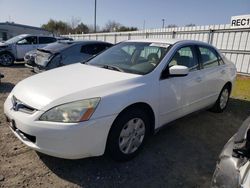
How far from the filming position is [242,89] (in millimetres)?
7824

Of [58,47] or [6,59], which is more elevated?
[58,47]

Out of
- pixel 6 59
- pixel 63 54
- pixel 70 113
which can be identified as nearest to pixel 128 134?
pixel 70 113

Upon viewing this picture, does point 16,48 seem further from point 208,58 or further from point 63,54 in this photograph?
point 208,58

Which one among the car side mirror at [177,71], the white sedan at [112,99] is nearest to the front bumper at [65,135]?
the white sedan at [112,99]

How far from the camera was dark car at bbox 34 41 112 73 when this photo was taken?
6.83 metres

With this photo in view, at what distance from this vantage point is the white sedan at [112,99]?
7.86 ft

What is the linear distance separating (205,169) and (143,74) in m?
1.51

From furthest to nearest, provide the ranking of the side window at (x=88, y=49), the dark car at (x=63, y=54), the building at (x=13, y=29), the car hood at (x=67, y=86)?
1. the building at (x=13, y=29)
2. the side window at (x=88, y=49)
3. the dark car at (x=63, y=54)
4. the car hood at (x=67, y=86)

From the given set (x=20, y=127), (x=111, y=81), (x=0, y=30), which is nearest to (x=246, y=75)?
(x=111, y=81)

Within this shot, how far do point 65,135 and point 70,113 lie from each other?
0.23 metres

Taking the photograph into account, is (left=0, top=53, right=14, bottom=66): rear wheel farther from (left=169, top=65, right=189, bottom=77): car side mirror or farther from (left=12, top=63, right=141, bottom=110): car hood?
(left=169, top=65, right=189, bottom=77): car side mirror

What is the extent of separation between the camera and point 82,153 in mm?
2473

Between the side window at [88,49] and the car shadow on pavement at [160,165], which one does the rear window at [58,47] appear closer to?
the side window at [88,49]

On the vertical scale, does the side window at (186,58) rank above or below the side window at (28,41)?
above
